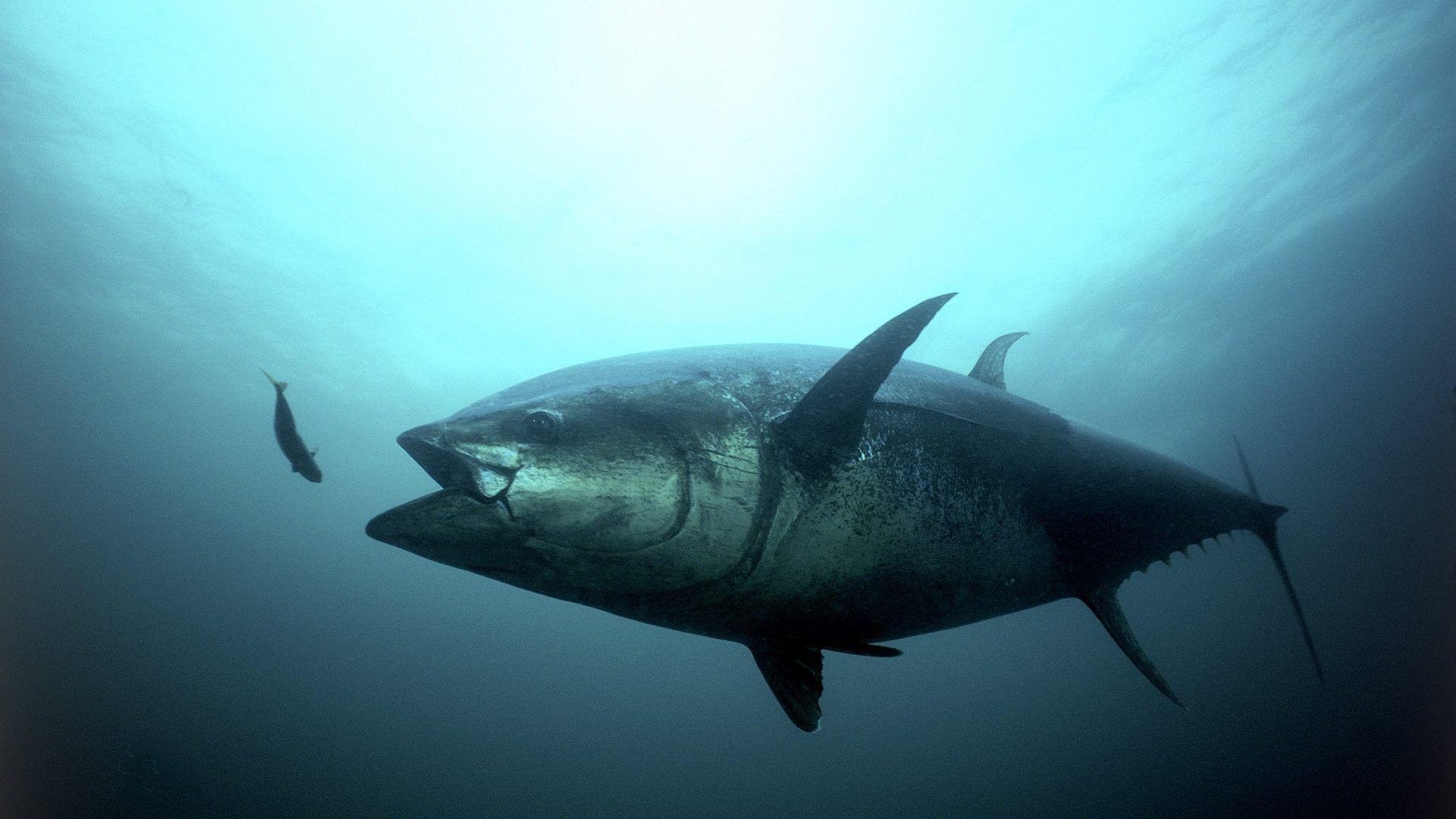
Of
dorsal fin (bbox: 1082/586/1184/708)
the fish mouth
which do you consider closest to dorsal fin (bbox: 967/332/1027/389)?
dorsal fin (bbox: 1082/586/1184/708)

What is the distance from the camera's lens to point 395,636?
52562 millimetres

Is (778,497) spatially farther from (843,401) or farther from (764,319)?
(764,319)

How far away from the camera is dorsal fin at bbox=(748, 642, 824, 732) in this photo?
1.84 metres

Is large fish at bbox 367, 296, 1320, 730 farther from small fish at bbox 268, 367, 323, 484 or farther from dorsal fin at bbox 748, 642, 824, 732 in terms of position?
small fish at bbox 268, 367, 323, 484

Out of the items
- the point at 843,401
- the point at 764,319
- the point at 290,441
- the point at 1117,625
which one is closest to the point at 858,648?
the point at 843,401

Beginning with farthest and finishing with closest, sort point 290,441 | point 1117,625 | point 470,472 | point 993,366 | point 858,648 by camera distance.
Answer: point 290,441 < point 993,366 < point 1117,625 < point 858,648 < point 470,472

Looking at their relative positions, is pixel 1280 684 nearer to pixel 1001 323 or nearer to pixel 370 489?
pixel 1001 323

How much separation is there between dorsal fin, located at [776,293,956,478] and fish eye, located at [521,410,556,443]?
2.00 feet

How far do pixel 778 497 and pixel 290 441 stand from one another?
412cm

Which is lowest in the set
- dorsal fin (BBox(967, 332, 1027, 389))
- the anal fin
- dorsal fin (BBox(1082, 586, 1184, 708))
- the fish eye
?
dorsal fin (BBox(1082, 586, 1184, 708))

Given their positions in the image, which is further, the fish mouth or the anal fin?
the anal fin

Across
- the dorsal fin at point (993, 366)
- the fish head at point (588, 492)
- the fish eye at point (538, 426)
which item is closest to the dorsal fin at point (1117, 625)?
the dorsal fin at point (993, 366)

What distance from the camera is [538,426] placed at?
132 cm

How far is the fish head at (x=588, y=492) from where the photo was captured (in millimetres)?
1223
